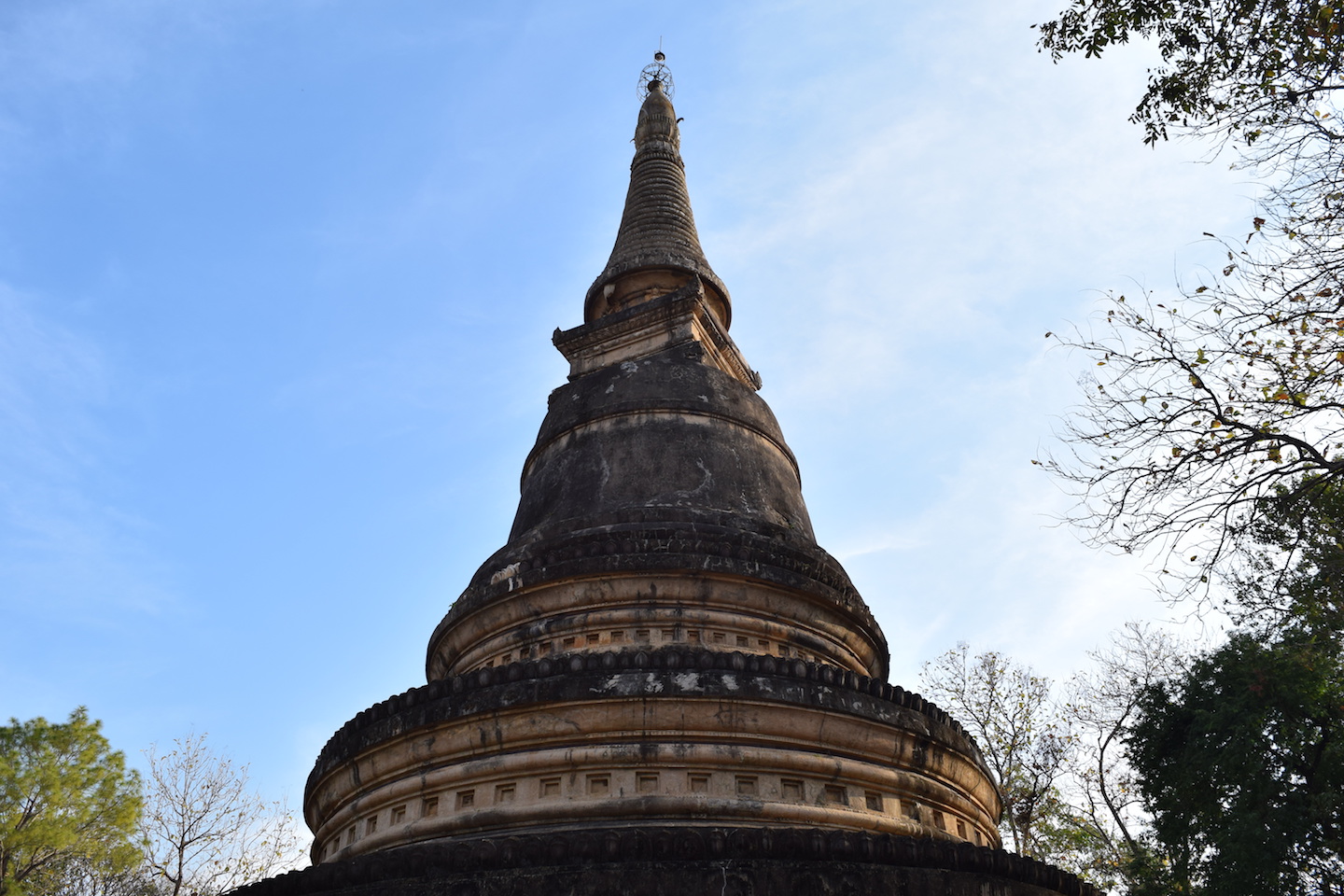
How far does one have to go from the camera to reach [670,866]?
6996 mm

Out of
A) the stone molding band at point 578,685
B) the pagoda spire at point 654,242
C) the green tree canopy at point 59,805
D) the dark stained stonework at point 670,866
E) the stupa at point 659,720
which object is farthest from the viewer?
the green tree canopy at point 59,805

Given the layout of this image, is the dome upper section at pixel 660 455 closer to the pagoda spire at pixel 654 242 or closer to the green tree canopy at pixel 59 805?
the pagoda spire at pixel 654 242

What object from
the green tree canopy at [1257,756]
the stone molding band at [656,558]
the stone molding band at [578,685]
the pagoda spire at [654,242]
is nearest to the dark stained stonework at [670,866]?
the stone molding band at [578,685]

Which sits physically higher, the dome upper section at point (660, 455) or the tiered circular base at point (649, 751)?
the dome upper section at point (660, 455)

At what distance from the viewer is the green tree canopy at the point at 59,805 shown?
939 inches

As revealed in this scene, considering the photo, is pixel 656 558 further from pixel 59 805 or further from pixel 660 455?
pixel 59 805

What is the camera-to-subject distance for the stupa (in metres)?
7.28

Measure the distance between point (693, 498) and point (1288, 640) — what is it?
1028 cm

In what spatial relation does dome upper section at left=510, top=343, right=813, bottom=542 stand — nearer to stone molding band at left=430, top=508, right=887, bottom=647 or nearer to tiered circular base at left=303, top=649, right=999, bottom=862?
stone molding band at left=430, top=508, right=887, bottom=647

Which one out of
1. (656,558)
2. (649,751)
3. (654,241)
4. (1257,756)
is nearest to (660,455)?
(656,558)

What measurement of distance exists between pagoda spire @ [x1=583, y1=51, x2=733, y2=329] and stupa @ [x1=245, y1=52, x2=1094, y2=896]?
9.37 feet

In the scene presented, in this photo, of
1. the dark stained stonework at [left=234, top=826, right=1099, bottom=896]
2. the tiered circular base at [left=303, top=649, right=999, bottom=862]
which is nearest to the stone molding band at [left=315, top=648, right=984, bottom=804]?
the tiered circular base at [left=303, top=649, right=999, bottom=862]

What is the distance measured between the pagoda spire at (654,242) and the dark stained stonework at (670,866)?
11.1 metres

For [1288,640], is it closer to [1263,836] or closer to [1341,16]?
[1263,836]
